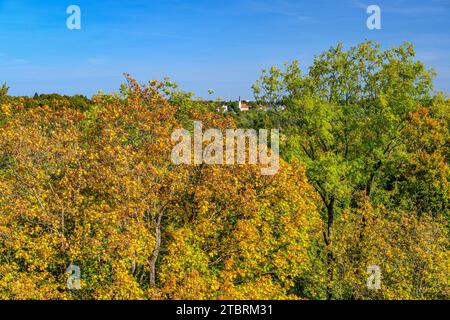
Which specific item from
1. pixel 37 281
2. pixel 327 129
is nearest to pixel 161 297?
pixel 37 281

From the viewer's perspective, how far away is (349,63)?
4100 cm

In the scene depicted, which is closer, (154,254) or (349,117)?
(154,254)

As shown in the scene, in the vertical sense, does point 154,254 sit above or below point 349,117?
below

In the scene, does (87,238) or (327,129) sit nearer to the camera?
Result: (87,238)

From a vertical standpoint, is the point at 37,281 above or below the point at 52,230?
below

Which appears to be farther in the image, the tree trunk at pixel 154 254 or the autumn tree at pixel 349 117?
the autumn tree at pixel 349 117

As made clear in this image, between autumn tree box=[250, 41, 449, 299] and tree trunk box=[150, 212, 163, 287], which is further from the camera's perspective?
autumn tree box=[250, 41, 449, 299]

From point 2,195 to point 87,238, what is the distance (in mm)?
5467

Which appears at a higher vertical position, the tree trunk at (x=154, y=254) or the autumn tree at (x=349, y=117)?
the autumn tree at (x=349, y=117)

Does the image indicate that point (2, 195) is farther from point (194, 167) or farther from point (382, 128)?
point (382, 128)

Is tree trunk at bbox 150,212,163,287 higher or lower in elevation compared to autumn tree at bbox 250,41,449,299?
lower
